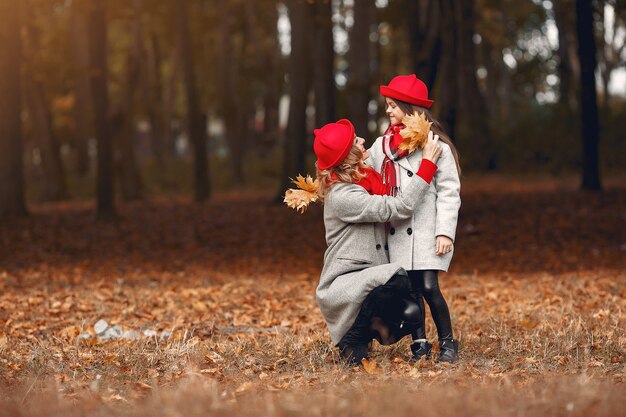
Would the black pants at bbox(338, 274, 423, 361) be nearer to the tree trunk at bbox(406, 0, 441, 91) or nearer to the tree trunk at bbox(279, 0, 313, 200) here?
the tree trunk at bbox(406, 0, 441, 91)

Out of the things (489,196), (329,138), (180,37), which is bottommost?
(489,196)

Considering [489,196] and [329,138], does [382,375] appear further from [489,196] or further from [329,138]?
[489,196]

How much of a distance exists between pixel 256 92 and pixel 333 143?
4578 cm

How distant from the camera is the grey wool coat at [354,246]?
660 centimetres

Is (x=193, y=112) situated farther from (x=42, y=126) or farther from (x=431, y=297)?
(x=431, y=297)

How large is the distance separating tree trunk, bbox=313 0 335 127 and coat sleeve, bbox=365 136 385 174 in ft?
43.6

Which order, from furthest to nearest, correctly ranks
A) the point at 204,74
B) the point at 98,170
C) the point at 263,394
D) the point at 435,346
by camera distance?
the point at 204,74 → the point at 98,170 → the point at 435,346 → the point at 263,394

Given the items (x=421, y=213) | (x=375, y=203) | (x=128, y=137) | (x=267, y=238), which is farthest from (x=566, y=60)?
(x=375, y=203)

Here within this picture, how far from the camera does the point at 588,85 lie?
69.3ft

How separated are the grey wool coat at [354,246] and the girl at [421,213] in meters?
0.13

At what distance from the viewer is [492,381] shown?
600cm

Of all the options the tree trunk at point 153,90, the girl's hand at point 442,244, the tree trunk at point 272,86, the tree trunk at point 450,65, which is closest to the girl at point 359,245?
the girl's hand at point 442,244

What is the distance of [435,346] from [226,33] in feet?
79.0

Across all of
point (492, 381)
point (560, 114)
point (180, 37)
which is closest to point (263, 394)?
point (492, 381)
